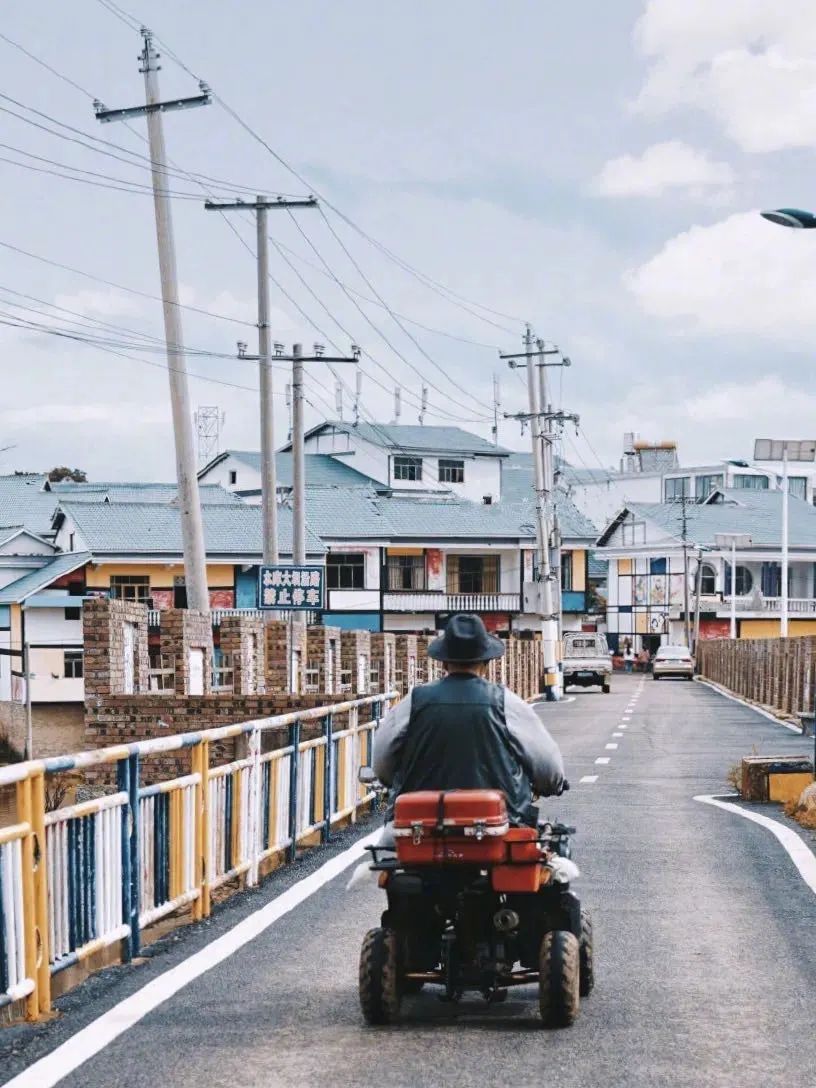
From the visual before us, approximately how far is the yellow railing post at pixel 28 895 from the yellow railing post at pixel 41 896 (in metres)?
0.03

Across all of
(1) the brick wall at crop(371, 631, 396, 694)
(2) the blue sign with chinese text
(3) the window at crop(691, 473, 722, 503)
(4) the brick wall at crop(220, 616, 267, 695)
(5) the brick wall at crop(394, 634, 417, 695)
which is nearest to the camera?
(4) the brick wall at crop(220, 616, 267, 695)

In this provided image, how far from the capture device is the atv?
7.36 m

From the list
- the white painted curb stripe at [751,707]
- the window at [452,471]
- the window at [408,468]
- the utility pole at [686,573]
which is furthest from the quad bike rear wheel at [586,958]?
the utility pole at [686,573]

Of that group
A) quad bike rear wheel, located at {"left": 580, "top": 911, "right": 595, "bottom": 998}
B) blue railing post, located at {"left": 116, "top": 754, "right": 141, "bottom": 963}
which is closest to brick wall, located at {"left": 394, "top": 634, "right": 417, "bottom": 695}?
blue railing post, located at {"left": 116, "top": 754, "right": 141, "bottom": 963}

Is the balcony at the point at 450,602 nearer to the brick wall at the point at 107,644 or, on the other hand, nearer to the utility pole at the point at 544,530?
the utility pole at the point at 544,530

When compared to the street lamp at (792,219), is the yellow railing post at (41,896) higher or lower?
lower

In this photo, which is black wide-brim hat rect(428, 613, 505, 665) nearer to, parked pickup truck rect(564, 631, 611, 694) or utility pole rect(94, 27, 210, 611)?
utility pole rect(94, 27, 210, 611)

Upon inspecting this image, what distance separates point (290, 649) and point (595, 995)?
2370 cm

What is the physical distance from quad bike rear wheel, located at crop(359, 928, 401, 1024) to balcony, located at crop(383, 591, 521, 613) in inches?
2998

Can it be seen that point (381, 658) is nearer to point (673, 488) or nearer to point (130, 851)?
point (130, 851)

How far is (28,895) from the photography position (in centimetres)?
780

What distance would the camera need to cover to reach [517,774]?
7.78m

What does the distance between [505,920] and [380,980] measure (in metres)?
0.57

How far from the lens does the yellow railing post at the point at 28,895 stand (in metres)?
7.77
